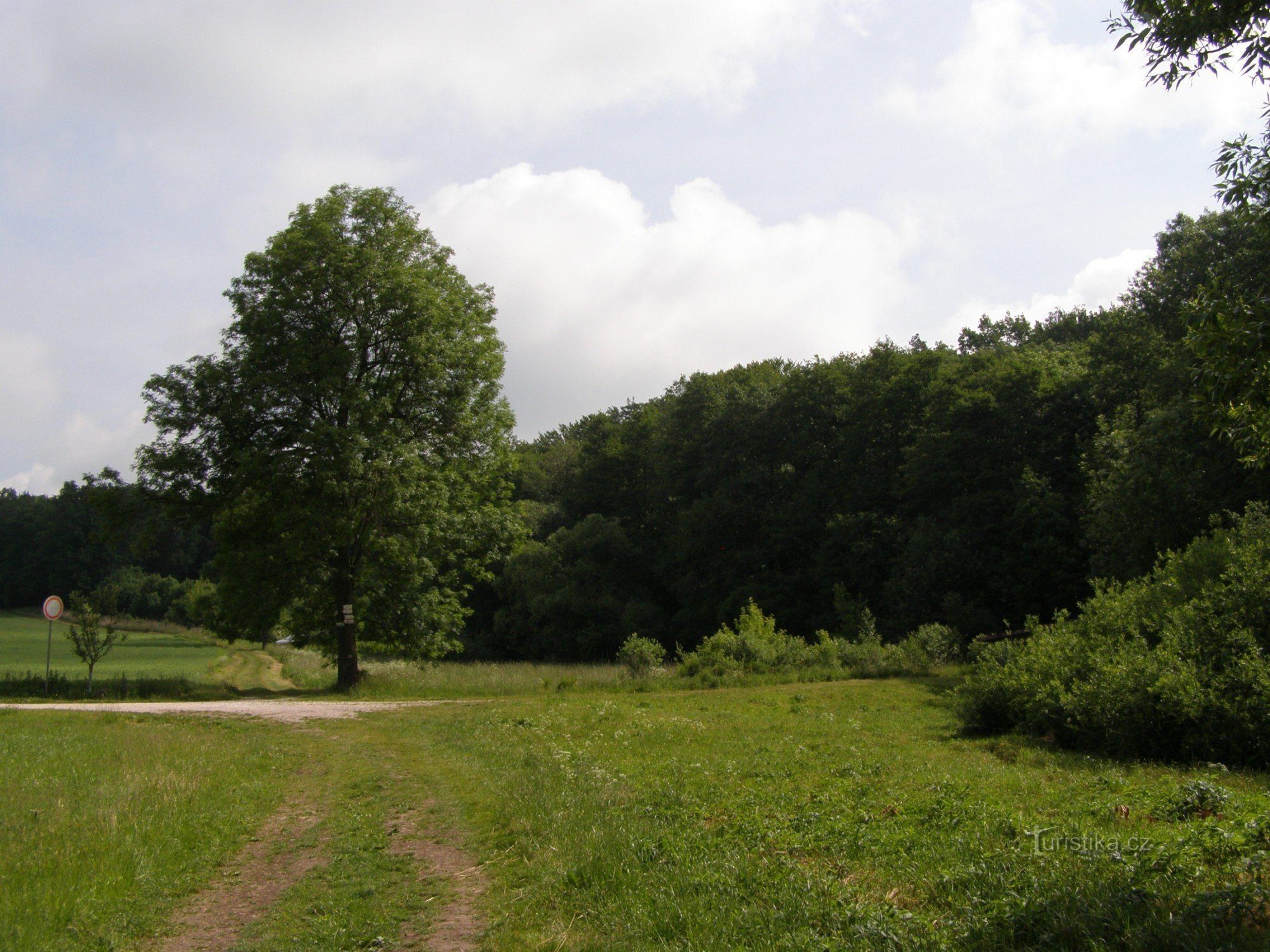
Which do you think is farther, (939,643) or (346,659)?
(939,643)

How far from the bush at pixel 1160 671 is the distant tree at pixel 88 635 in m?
25.1

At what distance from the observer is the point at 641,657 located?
2889cm

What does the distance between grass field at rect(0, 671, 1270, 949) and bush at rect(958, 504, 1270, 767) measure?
1.03 meters

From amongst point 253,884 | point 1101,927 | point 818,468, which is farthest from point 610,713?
point 818,468

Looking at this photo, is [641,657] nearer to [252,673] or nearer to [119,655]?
[252,673]

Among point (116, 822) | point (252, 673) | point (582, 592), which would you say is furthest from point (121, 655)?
point (116, 822)

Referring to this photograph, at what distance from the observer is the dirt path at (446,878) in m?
5.81

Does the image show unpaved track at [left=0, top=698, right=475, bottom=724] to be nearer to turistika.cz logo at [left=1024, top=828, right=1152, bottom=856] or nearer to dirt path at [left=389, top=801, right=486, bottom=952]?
dirt path at [left=389, top=801, right=486, bottom=952]

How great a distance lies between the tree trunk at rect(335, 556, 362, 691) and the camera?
2689cm

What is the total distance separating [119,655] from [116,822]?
51711mm

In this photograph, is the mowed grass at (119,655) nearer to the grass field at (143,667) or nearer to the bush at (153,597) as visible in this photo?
the grass field at (143,667)

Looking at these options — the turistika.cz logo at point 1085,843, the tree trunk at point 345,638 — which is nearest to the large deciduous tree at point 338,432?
the tree trunk at point 345,638

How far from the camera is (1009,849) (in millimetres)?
6367

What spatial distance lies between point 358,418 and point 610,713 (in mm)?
12368
